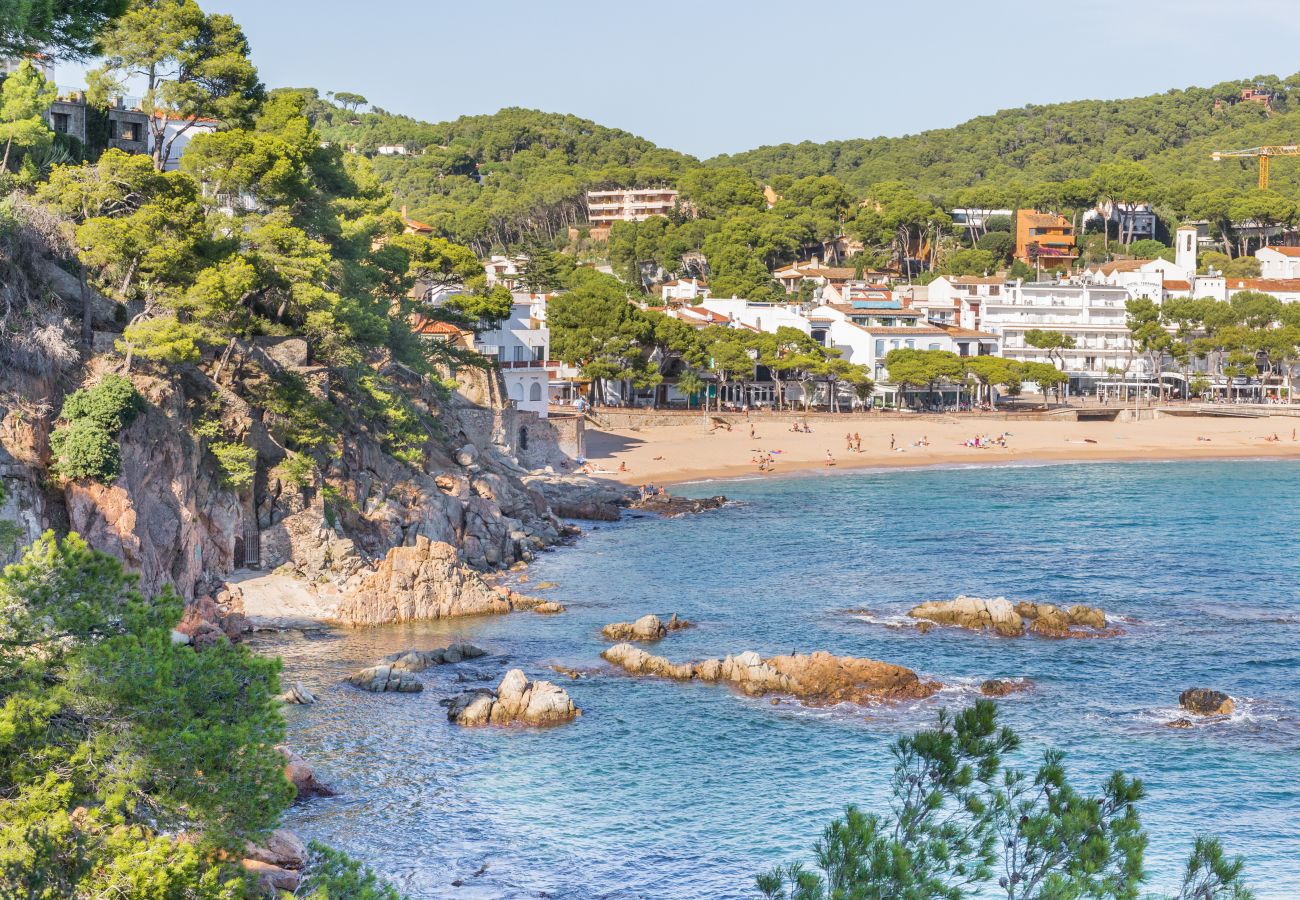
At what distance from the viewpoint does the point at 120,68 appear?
1767 inches

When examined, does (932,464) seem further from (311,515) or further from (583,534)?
(311,515)

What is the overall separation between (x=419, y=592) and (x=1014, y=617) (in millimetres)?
15069

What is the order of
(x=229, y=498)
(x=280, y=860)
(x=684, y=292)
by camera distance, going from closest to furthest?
(x=280, y=860) → (x=229, y=498) → (x=684, y=292)

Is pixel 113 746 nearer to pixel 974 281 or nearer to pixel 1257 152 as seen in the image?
pixel 974 281

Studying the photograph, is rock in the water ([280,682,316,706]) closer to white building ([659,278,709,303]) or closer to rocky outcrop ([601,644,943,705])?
rocky outcrop ([601,644,943,705])

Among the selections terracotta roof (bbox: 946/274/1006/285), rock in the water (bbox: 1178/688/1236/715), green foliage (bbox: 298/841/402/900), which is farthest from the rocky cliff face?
terracotta roof (bbox: 946/274/1006/285)

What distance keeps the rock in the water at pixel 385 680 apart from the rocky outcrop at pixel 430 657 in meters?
0.47

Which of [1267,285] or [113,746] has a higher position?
[1267,285]

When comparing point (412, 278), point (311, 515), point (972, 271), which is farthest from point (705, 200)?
point (311, 515)

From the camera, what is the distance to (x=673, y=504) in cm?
5659

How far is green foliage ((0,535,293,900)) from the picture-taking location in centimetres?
1050

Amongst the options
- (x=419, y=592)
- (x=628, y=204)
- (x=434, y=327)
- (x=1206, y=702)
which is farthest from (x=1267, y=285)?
(x=419, y=592)

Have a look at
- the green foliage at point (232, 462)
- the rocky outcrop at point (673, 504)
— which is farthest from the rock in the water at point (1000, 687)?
the rocky outcrop at point (673, 504)

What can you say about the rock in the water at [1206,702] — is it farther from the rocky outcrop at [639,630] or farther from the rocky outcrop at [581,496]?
the rocky outcrop at [581,496]
